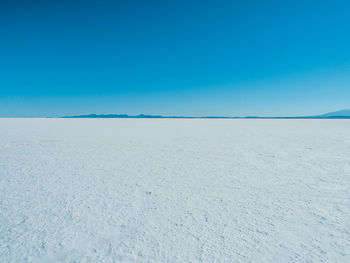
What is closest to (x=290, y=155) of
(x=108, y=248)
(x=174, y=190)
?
(x=174, y=190)

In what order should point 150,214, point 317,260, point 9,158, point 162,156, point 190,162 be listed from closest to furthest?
point 317,260 < point 150,214 < point 190,162 < point 9,158 < point 162,156

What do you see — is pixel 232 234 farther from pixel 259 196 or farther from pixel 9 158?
pixel 9 158

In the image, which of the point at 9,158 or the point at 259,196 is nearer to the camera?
the point at 259,196

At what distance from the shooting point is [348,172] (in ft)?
13.0

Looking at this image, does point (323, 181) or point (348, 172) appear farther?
point (348, 172)

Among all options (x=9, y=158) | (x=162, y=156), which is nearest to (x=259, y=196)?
(x=162, y=156)

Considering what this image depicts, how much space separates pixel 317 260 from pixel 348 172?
128 inches

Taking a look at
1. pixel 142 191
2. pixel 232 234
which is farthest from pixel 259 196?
pixel 142 191

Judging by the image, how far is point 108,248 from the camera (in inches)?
70.1

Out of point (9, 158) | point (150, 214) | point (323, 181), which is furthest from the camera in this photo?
point (9, 158)

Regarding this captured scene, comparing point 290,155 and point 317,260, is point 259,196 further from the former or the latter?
point 290,155

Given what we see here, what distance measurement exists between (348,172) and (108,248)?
181 inches

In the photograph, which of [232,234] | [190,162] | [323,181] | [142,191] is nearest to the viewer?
[232,234]

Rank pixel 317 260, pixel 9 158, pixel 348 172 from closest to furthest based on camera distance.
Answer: pixel 317 260 → pixel 348 172 → pixel 9 158
